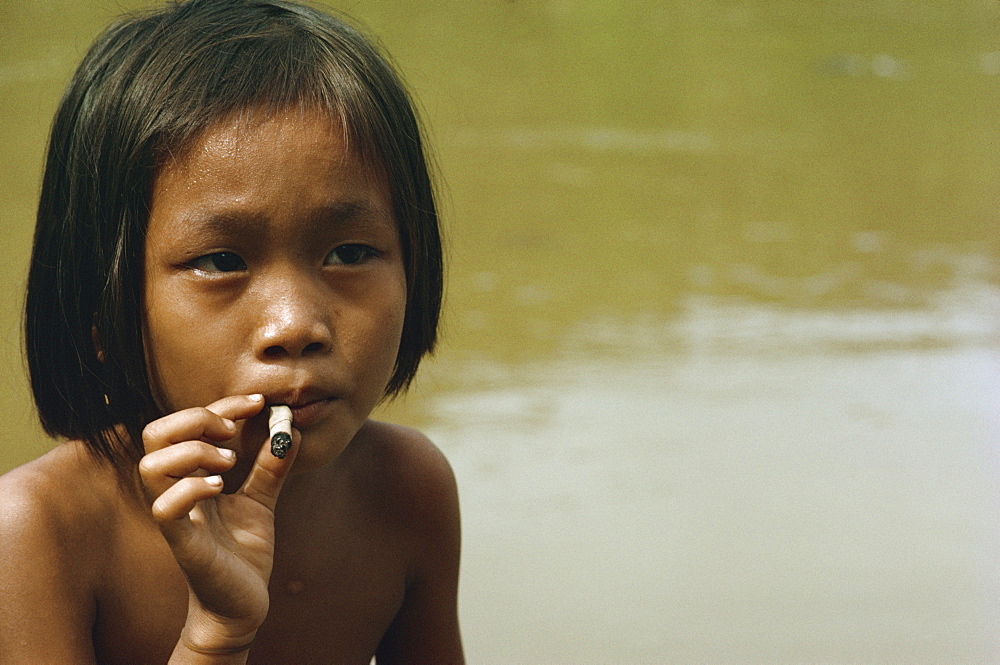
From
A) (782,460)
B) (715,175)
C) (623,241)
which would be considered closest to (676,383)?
(782,460)

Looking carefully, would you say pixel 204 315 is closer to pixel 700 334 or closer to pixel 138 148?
pixel 138 148

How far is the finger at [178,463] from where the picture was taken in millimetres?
961

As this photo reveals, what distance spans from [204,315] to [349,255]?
138 mm

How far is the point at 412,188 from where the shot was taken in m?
1.15

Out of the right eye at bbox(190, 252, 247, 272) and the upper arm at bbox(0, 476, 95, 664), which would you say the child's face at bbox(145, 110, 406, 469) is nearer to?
the right eye at bbox(190, 252, 247, 272)

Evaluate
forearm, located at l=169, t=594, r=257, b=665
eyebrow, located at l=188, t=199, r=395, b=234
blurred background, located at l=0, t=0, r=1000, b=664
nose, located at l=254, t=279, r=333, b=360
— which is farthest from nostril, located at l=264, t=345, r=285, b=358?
blurred background, located at l=0, t=0, r=1000, b=664

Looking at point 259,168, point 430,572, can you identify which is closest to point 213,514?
point 259,168

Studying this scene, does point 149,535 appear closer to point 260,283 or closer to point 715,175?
point 260,283

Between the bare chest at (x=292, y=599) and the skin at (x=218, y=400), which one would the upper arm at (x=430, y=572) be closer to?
the bare chest at (x=292, y=599)

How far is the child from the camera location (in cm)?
101

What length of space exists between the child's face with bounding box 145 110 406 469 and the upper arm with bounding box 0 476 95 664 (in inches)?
6.8

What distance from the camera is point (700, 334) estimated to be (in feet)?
8.45

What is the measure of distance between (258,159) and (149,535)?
386mm

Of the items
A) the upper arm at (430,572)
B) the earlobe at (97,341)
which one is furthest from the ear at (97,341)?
the upper arm at (430,572)
